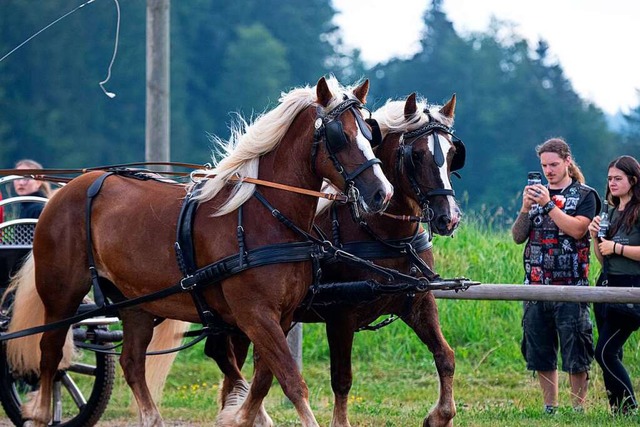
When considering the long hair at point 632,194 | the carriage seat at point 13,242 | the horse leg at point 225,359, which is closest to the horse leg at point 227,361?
the horse leg at point 225,359

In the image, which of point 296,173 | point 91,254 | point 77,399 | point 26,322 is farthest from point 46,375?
point 296,173

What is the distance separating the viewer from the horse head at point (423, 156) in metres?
5.47

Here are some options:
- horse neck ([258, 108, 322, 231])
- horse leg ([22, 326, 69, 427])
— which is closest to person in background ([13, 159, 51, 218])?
horse leg ([22, 326, 69, 427])

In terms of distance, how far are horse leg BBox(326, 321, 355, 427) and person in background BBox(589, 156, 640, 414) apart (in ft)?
5.88

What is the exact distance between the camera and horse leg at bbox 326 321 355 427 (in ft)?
19.3

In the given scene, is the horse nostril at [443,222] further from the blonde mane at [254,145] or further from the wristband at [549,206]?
the wristband at [549,206]

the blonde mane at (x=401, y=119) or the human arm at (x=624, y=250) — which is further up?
the blonde mane at (x=401, y=119)

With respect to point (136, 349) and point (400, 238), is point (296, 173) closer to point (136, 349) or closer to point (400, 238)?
point (400, 238)

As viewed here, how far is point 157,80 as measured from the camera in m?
9.84

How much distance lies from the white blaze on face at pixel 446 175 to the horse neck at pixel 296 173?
27.8 inches

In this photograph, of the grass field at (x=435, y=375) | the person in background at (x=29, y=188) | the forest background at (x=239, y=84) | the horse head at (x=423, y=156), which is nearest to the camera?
the horse head at (x=423, y=156)

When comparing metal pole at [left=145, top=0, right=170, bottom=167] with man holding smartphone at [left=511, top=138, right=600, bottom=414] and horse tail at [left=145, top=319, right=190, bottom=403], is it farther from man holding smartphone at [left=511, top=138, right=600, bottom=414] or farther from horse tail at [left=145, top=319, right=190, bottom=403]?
man holding smartphone at [left=511, top=138, right=600, bottom=414]

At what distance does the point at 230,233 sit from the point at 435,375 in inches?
162

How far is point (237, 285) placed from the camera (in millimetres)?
5125
